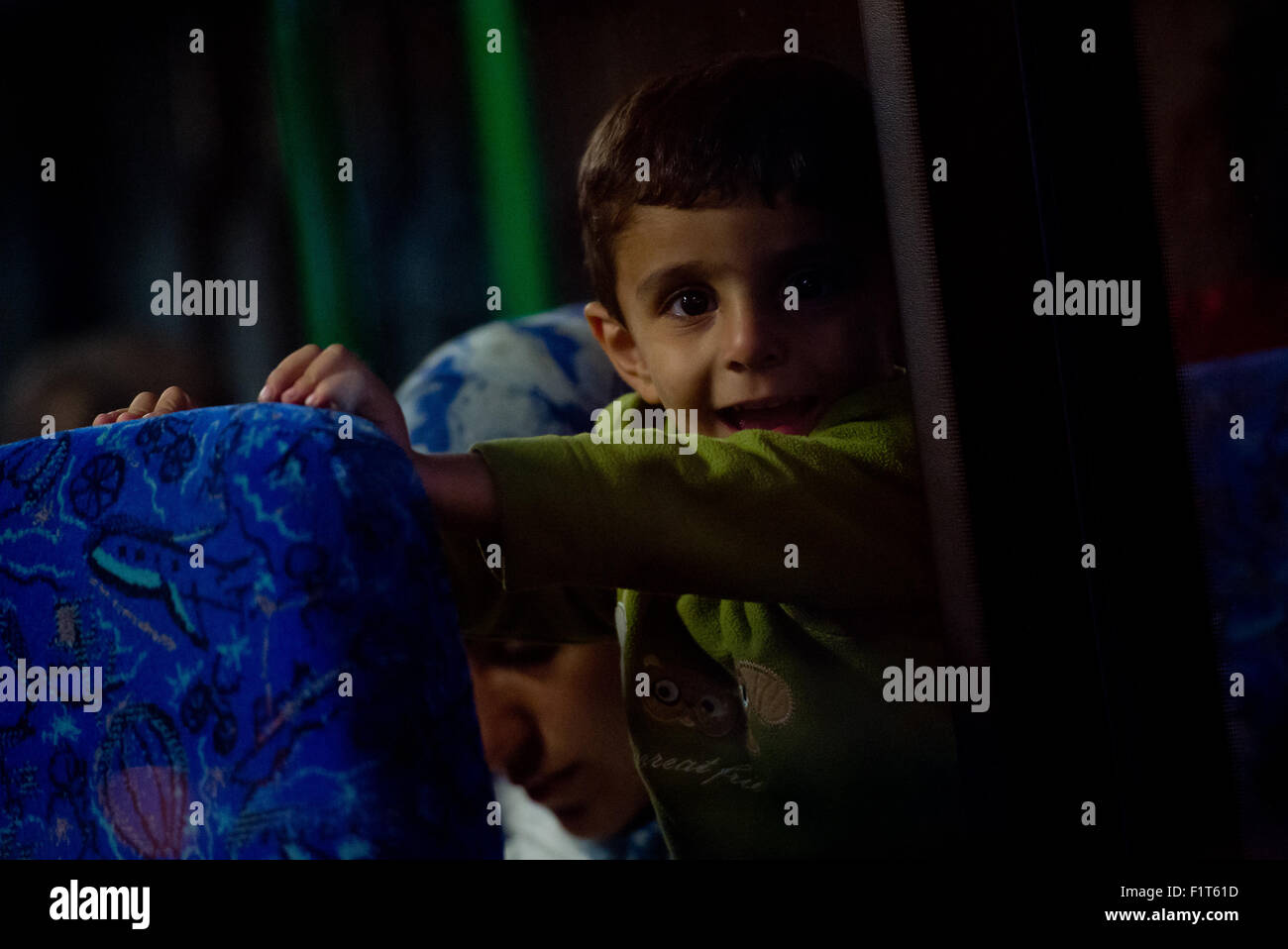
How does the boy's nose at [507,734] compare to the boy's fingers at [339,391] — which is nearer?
the boy's fingers at [339,391]

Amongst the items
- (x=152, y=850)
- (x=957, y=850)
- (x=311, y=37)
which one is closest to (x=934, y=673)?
(x=957, y=850)

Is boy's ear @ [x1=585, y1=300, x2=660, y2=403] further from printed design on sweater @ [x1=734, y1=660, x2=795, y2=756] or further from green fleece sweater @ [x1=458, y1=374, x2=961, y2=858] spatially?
printed design on sweater @ [x1=734, y1=660, x2=795, y2=756]

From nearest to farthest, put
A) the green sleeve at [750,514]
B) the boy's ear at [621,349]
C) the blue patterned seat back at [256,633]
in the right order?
the blue patterned seat back at [256,633] < the green sleeve at [750,514] < the boy's ear at [621,349]

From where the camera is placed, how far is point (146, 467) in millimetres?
677

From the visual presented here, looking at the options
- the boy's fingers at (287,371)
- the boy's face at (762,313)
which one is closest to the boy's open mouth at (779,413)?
the boy's face at (762,313)

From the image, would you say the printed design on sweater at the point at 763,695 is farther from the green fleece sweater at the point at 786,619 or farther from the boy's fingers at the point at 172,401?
the boy's fingers at the point at 172,401

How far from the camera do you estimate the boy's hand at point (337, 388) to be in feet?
2.63

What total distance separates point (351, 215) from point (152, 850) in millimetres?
488

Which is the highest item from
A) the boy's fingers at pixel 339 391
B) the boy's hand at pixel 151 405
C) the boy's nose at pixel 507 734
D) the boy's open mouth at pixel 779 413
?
the boy's hand at pixel 151 405

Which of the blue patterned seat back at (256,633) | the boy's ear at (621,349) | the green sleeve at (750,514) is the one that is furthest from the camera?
the boy's ear at (621,349)

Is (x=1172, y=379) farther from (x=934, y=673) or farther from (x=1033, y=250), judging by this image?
(x=934, y=673)

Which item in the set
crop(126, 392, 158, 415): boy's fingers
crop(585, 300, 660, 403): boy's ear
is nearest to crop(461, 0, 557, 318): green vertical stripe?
crop(585, 300, 660, 403): boy's ear

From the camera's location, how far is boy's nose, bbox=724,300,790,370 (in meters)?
0.84

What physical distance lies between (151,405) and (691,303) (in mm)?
425
